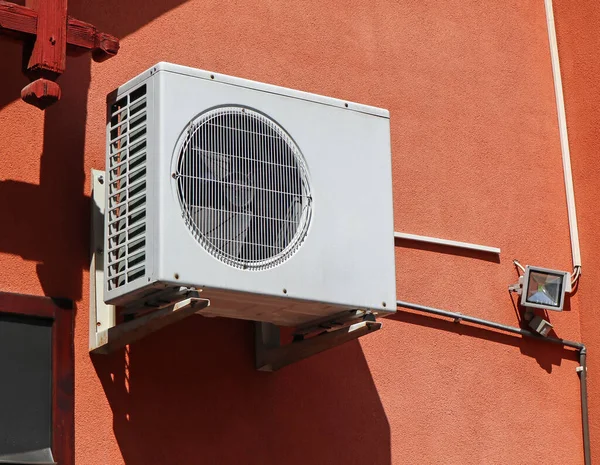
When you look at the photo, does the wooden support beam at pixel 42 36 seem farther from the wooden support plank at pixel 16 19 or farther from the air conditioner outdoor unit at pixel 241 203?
the air conditioner outdoor unit at pixel 241 203

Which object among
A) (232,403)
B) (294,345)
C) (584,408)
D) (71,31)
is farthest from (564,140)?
(71,31)

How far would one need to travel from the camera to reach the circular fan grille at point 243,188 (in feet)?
13.3

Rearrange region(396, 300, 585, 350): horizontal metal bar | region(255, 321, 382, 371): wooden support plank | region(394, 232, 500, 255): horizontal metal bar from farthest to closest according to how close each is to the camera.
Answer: region(394, 232, 500, 255): horizontal metal bar < region(396, 300, 585, 350): horizontal metal bar < region(255, 321, 382, 371): wooden support plank

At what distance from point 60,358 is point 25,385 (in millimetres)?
178

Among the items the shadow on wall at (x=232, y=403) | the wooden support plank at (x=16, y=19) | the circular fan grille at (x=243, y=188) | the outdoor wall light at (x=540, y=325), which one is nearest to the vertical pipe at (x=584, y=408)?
the outdoor wall light at (x=540, y=325)

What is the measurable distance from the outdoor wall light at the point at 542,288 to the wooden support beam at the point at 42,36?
2.42 metres

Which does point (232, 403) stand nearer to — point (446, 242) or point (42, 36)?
point (446, 242)

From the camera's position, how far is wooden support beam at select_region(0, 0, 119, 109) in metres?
4.07

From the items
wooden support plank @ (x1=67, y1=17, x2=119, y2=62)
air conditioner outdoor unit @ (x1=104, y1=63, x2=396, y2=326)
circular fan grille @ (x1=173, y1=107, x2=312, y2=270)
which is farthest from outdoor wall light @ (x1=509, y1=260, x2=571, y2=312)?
wooden support plank @ (x1=67, y1=17, x2=119, y2=62)

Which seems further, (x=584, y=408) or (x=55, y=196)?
(x=584, y=408)

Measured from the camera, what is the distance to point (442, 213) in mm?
5578

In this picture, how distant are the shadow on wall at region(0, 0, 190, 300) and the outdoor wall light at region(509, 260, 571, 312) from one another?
84.0 inches

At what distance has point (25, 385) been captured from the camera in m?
4.11

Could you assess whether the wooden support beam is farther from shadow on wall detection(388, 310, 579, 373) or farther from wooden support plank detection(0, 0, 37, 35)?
shadow on wall detection(388, 310, 579, 373)
